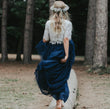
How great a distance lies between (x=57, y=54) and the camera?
6230 millimetres

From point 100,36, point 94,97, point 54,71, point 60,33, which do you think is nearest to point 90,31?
point 100,36

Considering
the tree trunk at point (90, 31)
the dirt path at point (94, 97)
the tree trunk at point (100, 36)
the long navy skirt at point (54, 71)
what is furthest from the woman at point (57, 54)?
the tree trunk at point (90, 31)

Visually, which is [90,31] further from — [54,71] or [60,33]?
[54,71]

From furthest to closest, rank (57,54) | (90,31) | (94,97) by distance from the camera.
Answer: (90,31) < (94,97) < (57,54)

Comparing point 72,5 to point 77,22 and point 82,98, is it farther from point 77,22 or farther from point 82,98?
point 82,98

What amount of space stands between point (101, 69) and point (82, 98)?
22.8 ft

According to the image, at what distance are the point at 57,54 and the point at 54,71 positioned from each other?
35 centimetres

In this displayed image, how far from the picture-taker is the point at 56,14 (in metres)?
6.28

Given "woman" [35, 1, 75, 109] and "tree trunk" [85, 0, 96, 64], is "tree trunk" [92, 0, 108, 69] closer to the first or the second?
"tree trunk" [85, 0, 96, 64]

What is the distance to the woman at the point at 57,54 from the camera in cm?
622

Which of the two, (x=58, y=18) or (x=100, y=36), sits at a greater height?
(x=58, y=18)

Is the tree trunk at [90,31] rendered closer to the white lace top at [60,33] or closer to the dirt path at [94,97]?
the dirt path at [94,97]

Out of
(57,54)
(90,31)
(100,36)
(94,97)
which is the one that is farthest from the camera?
(90,31)

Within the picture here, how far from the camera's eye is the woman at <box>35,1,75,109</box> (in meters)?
6.22
